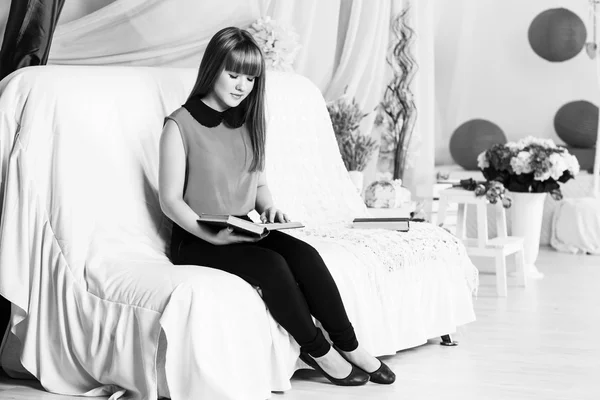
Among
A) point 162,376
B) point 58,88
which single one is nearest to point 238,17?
point 58,88

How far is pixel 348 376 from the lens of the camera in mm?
2793

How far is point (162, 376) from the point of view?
2.56m

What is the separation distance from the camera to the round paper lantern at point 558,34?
6.64 meters

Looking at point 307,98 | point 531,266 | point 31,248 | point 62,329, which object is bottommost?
point 531,266

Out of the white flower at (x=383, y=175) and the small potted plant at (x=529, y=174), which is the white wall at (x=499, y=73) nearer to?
the white flower at (x=383, y=175)

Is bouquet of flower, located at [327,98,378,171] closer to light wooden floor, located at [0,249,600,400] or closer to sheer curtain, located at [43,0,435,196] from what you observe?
sheer curtain, located at [43,0,435,196]

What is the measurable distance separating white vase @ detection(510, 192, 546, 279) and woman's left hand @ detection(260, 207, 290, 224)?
7.86 ft

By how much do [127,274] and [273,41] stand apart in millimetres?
1898

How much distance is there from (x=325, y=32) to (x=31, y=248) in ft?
8.98

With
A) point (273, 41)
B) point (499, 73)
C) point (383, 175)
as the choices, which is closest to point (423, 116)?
point (383, 175)

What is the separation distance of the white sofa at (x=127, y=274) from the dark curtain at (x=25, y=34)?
183 millimetres

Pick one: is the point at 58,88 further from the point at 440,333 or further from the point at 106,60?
the point at 440,333

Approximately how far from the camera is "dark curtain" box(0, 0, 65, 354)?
3068 mm

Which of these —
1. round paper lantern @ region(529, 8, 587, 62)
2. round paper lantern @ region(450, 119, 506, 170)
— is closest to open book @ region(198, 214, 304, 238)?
round paper lantern @ region(450, 119, 506, 170)
